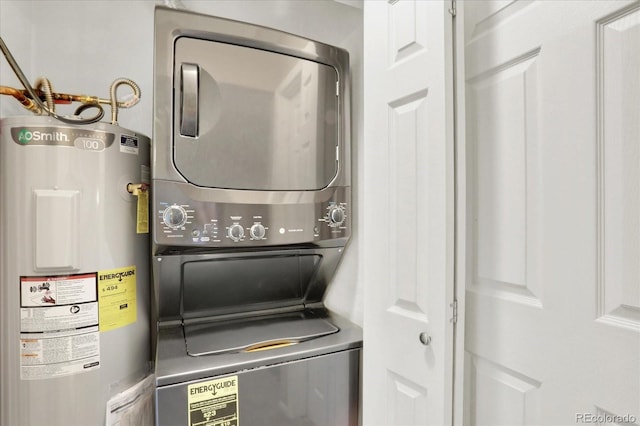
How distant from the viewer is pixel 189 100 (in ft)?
4.15

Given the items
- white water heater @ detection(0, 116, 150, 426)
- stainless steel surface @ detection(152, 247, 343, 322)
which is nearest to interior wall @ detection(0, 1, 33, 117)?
white water heater @ detection(0, 116, 150, 426)

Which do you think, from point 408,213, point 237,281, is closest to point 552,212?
point 408,213

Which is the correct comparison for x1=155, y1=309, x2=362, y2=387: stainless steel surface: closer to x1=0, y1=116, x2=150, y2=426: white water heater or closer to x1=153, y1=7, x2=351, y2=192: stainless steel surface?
x1=0, y1=116, x2=150, y2=426: white water heater

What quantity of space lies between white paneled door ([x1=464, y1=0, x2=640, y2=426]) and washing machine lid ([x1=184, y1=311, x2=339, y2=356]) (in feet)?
2.32

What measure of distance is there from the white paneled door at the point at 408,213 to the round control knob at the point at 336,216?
289 millimetres

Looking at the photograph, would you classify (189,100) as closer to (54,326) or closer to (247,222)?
(247,222)

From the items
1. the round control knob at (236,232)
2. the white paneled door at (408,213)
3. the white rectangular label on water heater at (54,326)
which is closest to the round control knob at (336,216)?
the white paneled door at (408,213)

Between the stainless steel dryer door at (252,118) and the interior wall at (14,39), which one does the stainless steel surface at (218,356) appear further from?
the interior wall at (14,39)

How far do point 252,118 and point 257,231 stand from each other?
484 millimetres

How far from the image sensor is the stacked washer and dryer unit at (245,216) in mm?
1218

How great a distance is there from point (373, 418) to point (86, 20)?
225 cm


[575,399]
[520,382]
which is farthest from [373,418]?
[575,399]

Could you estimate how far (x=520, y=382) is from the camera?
35.6 inches

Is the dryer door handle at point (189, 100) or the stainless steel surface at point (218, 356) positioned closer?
the stainless steel surface at point (218, 356)
